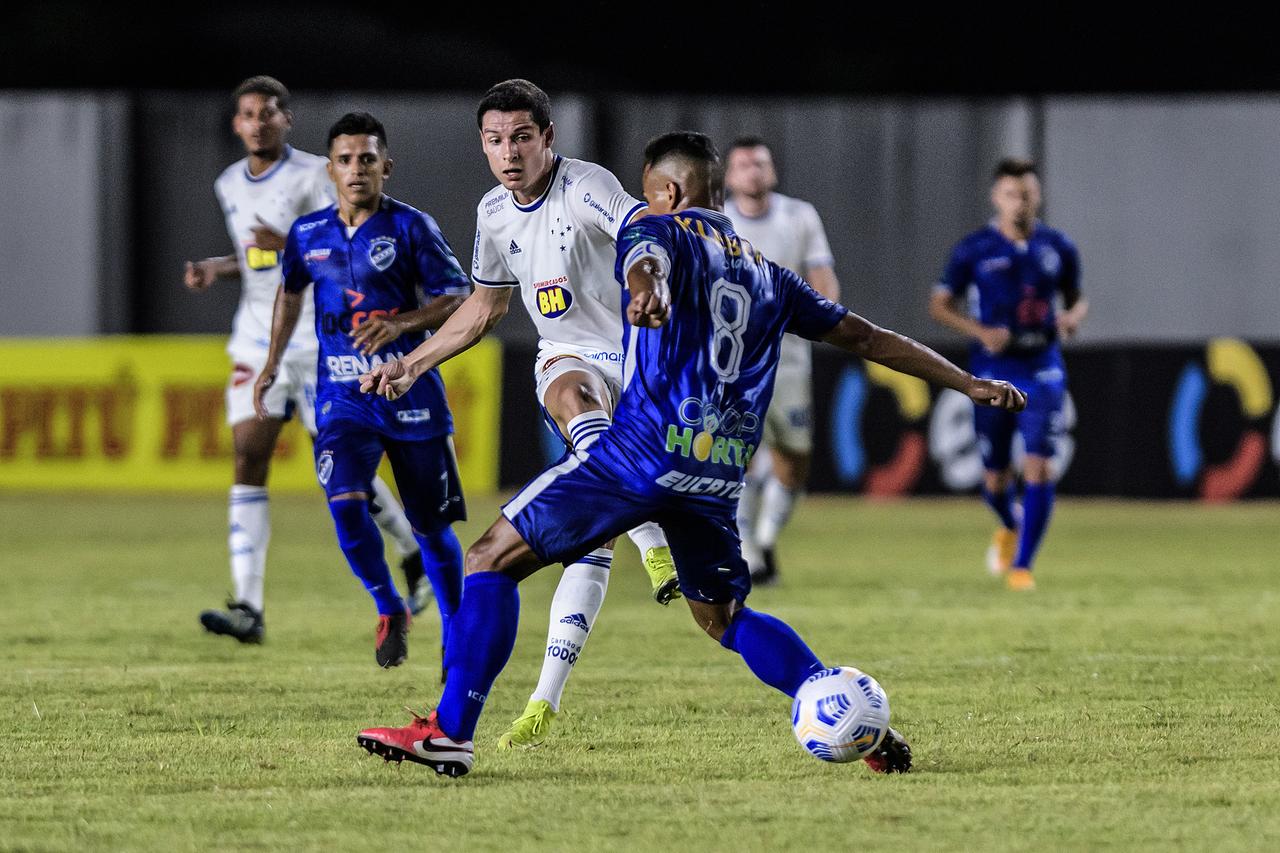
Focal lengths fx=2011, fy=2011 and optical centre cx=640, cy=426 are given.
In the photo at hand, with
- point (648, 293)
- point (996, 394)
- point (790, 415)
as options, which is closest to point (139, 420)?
point (790, 415)

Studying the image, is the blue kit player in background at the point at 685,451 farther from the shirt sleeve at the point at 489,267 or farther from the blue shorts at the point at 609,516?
the shirt sleeve at the point at 489,267

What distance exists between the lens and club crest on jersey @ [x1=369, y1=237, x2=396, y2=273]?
23.8 feet

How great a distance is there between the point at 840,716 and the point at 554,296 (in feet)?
6.80

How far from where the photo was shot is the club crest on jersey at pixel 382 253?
23.8 ft

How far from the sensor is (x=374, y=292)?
7266 millimetres

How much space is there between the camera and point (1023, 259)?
10.8 metres

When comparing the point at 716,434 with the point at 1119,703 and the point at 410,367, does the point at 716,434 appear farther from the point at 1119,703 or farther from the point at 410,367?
the point at 1119,703

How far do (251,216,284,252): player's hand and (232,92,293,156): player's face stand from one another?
1.03ft

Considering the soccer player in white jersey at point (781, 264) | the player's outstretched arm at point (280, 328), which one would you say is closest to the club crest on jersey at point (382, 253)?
the player's outstretched arm at point (280, 328)

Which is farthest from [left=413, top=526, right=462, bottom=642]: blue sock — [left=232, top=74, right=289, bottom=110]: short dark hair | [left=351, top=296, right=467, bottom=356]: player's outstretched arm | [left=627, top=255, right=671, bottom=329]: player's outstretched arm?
[left=627, top=255, right=671, bottom=329]: player's outstretched arm

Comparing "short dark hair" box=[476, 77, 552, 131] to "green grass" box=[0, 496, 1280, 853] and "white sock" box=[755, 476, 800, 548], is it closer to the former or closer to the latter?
A: "green grass" box=[0, 496, 1280, 853]

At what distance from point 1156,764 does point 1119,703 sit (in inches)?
44.0

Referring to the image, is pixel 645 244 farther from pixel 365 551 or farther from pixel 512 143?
pixel 365 551

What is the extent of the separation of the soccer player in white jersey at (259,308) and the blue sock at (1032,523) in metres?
3.47
